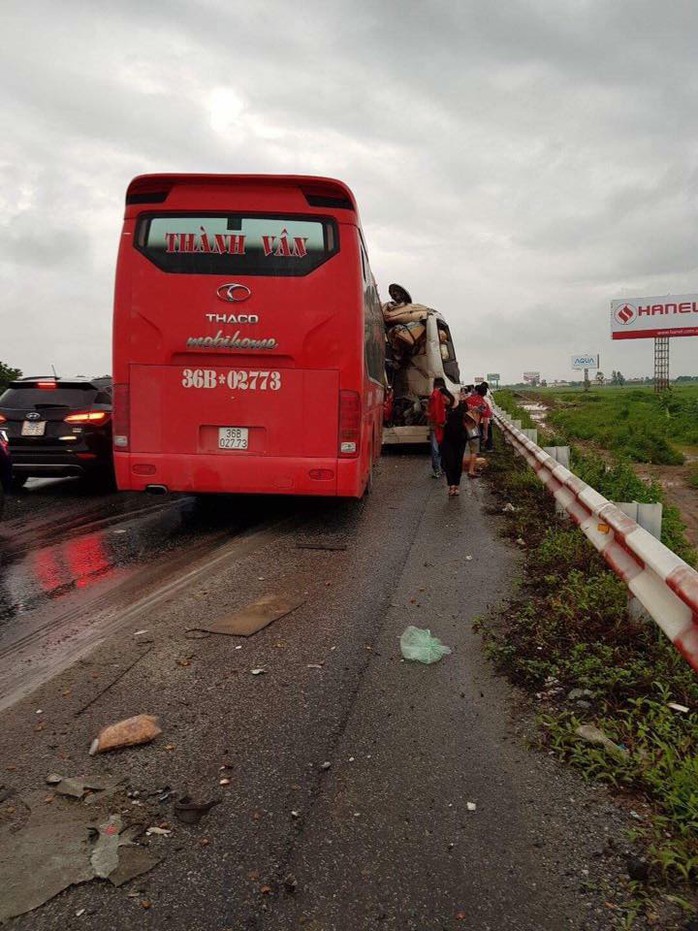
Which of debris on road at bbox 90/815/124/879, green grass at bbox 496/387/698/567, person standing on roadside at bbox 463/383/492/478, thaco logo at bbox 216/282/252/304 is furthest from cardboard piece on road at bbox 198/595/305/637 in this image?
person standing on roadside at bbox 463/383/492/478

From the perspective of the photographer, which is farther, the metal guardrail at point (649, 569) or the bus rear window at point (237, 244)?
the bus rear window at point (237, 244)

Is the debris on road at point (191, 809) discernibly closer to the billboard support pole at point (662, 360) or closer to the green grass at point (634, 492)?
the green grass at point (634, 492)

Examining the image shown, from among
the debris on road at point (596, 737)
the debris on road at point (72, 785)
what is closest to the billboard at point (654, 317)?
the debris on road at point (596, 737)

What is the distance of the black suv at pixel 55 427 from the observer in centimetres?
1003

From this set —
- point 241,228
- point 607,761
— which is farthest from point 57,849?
point 241,228

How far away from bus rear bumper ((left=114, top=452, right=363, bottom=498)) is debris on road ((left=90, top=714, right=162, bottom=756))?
4.10 m

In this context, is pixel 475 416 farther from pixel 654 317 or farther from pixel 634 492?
pixel 654 317

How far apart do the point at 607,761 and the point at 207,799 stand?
1729mm

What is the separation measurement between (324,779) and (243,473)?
185 inches

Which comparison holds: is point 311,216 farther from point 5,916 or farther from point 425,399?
point 425,399

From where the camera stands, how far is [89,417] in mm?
10211

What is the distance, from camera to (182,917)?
203 cm

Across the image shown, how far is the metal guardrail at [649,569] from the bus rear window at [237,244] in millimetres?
3816

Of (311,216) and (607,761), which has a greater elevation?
(311,216)
